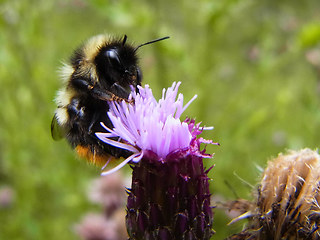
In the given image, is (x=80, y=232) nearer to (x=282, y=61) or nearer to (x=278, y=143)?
(x=282, y=61)

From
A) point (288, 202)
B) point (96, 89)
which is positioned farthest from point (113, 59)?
point (288, 202)

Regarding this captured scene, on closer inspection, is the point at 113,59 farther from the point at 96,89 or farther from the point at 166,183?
the point at 166,183

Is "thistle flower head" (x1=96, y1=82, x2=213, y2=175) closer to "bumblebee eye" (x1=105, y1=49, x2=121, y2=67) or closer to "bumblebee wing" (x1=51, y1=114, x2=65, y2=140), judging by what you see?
"bumblebee eye" (x1=105, y1=49, x2=121, y2=67)

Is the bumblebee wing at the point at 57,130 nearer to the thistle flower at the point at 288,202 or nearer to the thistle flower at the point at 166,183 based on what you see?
the thistle flower at the point at 166,183

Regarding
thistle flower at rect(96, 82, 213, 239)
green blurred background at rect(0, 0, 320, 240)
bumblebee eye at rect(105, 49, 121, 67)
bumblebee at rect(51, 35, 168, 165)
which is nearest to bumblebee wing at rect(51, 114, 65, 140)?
bumblebee at rect(51, 35, 168, 165)

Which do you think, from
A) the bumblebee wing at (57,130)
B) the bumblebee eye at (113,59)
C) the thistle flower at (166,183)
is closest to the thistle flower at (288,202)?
the thistle flower at (166,183)

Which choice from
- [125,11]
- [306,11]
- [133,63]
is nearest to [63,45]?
[125,11]

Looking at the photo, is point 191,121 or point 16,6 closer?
point 191,121
